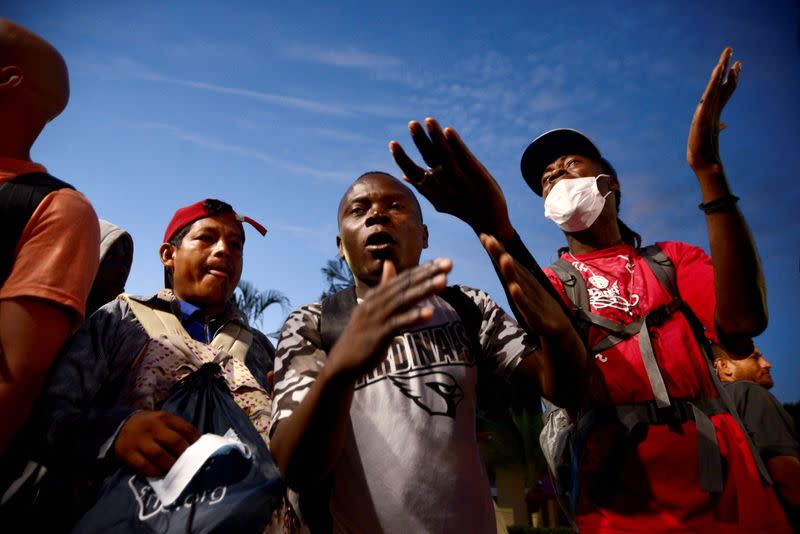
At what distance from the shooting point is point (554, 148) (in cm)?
314

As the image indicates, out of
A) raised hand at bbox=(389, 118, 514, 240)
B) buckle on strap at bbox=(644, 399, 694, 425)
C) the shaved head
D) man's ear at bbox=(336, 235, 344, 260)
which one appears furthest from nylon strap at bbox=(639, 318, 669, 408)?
the shaved head

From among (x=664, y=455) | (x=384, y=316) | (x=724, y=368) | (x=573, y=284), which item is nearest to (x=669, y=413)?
(x=664, y=455)

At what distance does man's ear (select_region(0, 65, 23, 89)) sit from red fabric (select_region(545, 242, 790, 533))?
108 inches

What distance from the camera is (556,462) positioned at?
250 centimetres

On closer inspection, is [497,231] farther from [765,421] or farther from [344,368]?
[765,421]

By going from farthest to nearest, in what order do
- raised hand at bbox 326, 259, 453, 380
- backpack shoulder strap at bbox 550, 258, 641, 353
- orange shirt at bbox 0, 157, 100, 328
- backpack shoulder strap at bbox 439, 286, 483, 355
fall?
backpack shoulder strap at bbox 550, 258, 641, 353
backpack shoulder strap at bbox 439, 286, 483, 355
orange shirt at bbox 0, 157, 100, 328
raised hand at bbox 326, 259, 453, 380

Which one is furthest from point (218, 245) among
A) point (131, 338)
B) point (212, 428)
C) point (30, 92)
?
point (212, 428)

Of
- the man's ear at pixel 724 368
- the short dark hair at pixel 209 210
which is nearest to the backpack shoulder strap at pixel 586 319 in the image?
the short dark hair at pixel 209 210

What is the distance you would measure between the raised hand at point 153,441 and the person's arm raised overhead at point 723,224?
2.26 meters

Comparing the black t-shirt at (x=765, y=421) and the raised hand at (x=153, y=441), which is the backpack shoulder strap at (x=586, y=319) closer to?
the raised hand at (x=153, y=441)

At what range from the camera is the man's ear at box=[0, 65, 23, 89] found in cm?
211

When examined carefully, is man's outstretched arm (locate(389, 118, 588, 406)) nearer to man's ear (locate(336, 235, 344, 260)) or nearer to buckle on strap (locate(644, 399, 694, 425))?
buckle on strap (locate(644, 399, 694, 425))

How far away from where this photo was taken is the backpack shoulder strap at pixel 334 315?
6.93ft

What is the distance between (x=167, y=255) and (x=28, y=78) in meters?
1.25
